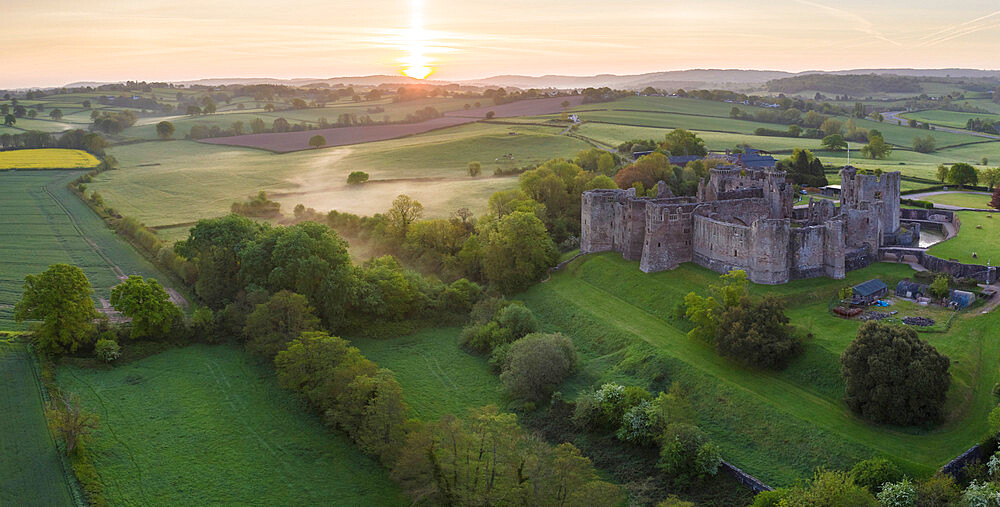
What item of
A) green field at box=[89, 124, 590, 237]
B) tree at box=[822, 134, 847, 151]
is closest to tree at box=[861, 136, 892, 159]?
tree at box=[822, 134, 847, 151]

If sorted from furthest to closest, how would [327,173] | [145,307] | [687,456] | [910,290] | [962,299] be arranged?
[327,173] → [145,307] → [910,290] → [962,299] → [687,456]

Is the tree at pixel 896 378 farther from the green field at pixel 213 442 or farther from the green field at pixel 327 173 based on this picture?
the green field at pixel 327 173

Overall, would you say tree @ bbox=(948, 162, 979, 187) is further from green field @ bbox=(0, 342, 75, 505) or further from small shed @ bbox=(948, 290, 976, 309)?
green field @ bbox=(0, 342, 75, 505)

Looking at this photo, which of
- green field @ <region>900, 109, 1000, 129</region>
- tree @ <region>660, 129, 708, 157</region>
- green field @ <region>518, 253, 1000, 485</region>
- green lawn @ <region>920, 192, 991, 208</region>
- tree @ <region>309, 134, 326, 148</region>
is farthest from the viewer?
green field @ <region>900, 109, 1000, 129</region>

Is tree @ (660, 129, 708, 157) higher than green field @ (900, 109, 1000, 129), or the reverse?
green field @ (900, 109, 1000, 129)

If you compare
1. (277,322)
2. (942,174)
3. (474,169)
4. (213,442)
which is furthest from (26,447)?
(942,174)

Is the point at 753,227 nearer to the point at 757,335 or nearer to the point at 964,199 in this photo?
the point at 757,335
